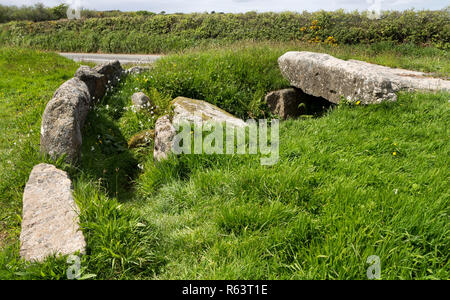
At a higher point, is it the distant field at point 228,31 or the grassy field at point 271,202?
the distant field at point 228,31

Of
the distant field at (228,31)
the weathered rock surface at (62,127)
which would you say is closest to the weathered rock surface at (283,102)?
the weathered rock surface at (62,127)

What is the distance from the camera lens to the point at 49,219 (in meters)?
3.15

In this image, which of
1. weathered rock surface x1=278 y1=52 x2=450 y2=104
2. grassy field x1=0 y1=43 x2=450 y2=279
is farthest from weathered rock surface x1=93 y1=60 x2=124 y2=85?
weathered rock surface x1=278 y1=52 x2=450 y2=104

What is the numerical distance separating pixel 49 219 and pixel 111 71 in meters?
5.77

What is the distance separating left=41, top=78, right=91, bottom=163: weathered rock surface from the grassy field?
0.26 metres

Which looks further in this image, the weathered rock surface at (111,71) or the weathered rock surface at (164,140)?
the weathered rock surface at (111,71)

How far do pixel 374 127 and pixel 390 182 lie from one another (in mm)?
1698

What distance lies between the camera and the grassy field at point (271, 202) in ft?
8.28

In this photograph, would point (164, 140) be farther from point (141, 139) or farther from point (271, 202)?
point (271, 202)

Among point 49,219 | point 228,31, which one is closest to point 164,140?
point 49,219

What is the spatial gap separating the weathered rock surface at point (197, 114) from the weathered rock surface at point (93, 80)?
7.15 feet

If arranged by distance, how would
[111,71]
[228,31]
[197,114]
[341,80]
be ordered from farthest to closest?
[228,31]
[111,71]
[341,80]
[197,114]

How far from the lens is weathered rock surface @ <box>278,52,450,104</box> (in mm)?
5535

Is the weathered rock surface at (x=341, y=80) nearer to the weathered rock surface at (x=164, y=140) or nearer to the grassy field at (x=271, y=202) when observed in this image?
the grassy field at (x=271, y=202)
